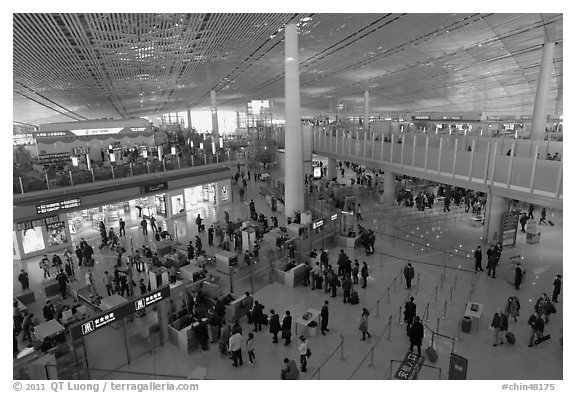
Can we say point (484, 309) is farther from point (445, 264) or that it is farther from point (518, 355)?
point (445, 264)

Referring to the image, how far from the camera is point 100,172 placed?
17.9 m

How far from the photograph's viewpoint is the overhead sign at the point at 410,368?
7.66m

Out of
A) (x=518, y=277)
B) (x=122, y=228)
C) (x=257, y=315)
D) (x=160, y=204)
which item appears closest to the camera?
(x=257, y=315)

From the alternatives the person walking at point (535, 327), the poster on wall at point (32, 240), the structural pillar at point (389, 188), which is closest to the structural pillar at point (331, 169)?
the structural pillar at point (389, 188)

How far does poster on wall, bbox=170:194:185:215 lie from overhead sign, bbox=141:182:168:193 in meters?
2.52

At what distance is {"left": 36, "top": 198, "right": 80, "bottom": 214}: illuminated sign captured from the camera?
51.5ft

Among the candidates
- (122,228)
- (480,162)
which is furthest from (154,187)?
(480,162)

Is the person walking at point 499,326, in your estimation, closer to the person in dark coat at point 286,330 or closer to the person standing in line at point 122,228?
the person in dark coat at point 286,330

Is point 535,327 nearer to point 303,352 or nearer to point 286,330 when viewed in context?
point 303,352

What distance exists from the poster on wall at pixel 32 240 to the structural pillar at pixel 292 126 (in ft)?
39.4

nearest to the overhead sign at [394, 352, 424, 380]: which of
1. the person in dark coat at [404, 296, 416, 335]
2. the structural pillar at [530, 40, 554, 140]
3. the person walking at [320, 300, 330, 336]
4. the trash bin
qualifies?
the person in dark coat at [404, 296, 416, 335]

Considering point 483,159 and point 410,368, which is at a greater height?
point 483,159

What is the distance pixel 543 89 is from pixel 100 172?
75.0ft
